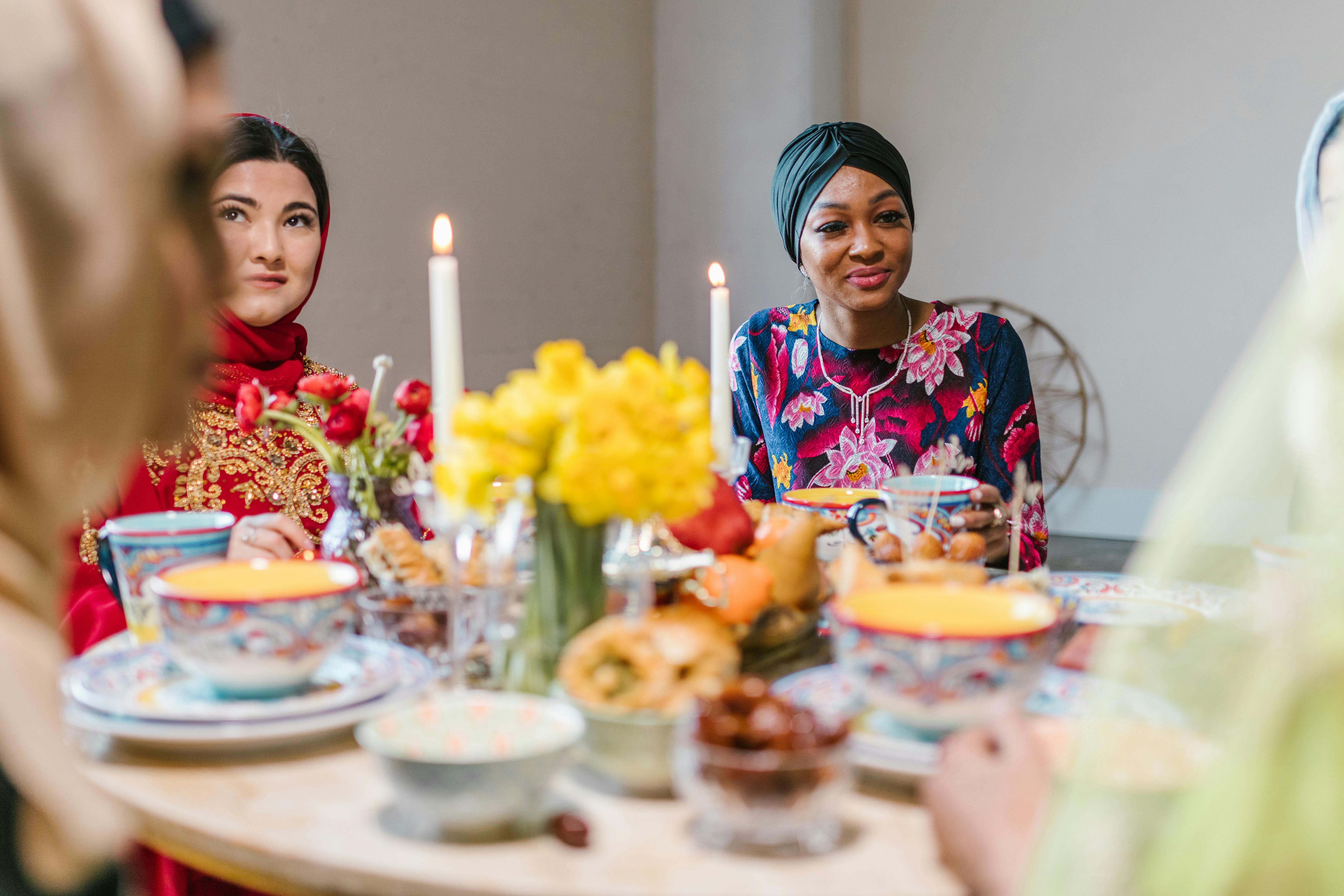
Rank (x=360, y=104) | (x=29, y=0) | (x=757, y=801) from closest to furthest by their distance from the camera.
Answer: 1. (x=29, y=0)
2. (x=757, y=801)
3. (x=360, y=104)

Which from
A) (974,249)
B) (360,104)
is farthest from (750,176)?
(360,104)

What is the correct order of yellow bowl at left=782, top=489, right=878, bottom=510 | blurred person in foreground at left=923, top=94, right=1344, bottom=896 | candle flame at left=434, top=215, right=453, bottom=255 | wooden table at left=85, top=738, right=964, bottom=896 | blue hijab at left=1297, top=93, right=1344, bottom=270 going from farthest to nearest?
blue hijab at left=1297, top=93, right=1344, bottom=270 → yellow bowl at left=782, top=489, right=878, bottom=510 → candle flame at left=434, top=215, right=453, bottom=255 → wooden table at left=85, top=738, right=964, bottom=896 → blurred person in foreground at left=923, top=94, right=1344, bottom=896

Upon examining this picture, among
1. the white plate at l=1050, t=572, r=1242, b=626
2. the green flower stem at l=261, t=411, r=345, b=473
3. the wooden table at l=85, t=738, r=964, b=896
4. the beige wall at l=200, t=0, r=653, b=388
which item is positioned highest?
the beige wall at l=200, t=0, r=653, b=388

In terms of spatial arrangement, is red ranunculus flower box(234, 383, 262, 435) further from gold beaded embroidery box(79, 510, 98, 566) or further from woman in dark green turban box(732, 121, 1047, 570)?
woman in dark green turban box(732, 121, 1047, 570)

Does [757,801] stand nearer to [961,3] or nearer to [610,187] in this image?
[610,187]

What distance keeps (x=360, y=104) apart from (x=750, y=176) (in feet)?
6.84

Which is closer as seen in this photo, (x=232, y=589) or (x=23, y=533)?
(x=23, y=533)

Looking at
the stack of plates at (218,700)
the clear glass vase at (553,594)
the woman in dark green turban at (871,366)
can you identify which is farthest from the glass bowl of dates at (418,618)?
the woman in dark green turban at (871,366)

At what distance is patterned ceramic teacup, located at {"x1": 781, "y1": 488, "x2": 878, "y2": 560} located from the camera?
4.42ft

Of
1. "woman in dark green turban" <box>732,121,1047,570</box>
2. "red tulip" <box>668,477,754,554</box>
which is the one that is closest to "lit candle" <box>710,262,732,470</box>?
"red tulip" <box>668,477,754,554</box>

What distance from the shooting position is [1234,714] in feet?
1.87

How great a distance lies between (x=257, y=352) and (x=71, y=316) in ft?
4.67

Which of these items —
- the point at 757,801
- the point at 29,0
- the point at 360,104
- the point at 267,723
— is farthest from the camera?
the point at 360,104

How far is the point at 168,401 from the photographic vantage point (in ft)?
2.35
